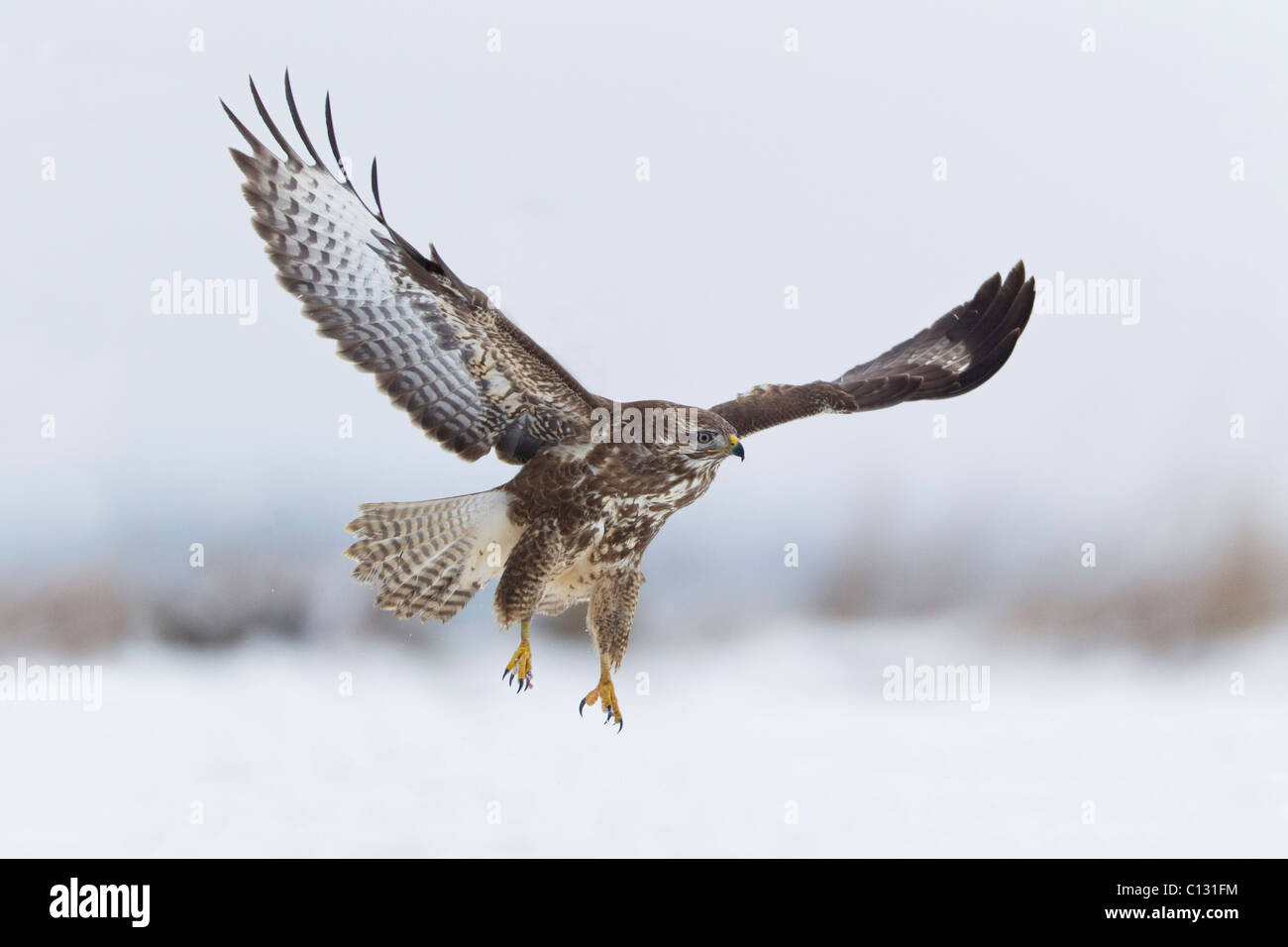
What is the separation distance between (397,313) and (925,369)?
8.93ft

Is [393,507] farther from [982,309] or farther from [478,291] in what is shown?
[982,309]

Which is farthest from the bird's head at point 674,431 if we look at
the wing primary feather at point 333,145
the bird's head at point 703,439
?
the wing primary feather at point 333,145

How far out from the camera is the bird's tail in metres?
5.04

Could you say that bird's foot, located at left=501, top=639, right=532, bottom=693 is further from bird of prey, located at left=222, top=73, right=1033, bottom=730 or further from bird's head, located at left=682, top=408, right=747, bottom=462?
bird's head, located at left=682, top=408, right=747, bottom=462

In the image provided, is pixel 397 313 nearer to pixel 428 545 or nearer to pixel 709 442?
pixel 428 545

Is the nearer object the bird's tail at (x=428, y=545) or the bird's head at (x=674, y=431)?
the bird's head at (x=674, y=431)

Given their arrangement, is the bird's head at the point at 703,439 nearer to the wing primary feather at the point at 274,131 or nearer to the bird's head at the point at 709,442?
the bird's head at the point at 709,442

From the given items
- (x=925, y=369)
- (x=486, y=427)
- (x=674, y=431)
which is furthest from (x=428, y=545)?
(x=925, y=369)

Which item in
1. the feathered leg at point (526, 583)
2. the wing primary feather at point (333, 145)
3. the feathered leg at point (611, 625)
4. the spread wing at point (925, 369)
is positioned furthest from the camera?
the spread wing at point (925, 369)

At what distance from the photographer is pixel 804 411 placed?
526 cm

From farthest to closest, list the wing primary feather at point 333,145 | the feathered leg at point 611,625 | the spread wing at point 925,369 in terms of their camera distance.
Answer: the spread wing at point 925,369
the feathered leg at point 611,625
the wing primary feather at point 333,145

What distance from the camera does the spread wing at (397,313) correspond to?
439 centimetres

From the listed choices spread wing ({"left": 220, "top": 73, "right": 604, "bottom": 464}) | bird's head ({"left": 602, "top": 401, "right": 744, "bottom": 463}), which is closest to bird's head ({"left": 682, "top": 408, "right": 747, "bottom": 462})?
bird's head ({"left": 602, "top": 401, "right": 744, "bottom": 463})

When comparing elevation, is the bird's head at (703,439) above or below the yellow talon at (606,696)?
above
